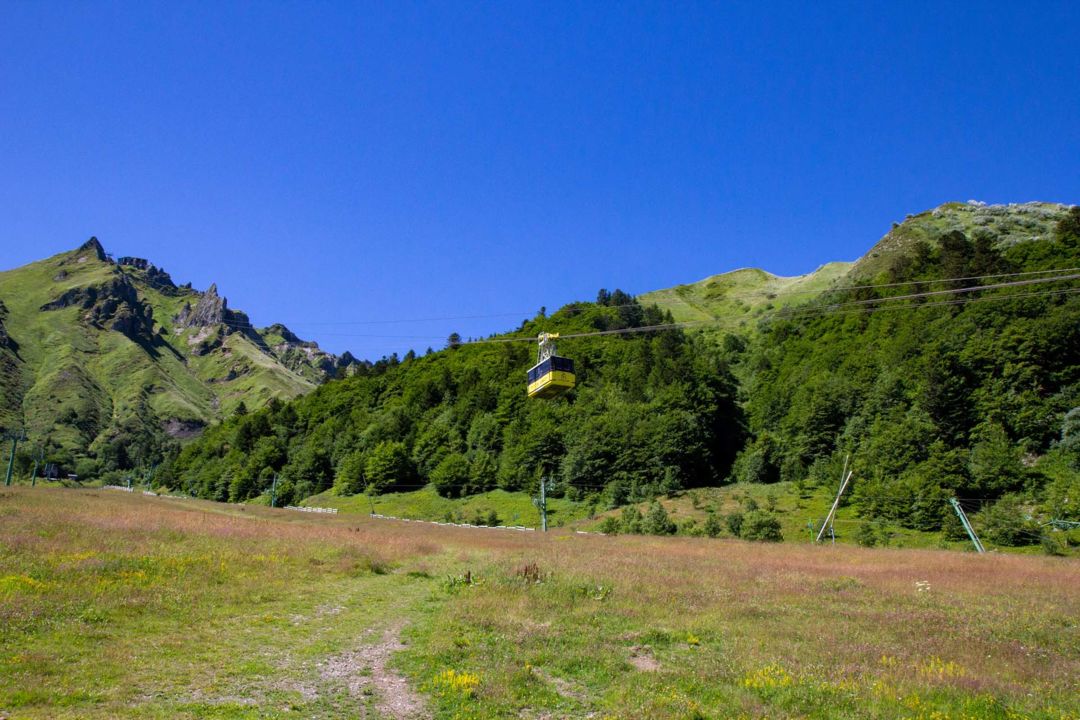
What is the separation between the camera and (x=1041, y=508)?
56.4 metres

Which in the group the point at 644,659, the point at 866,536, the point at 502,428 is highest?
the point at 502,428

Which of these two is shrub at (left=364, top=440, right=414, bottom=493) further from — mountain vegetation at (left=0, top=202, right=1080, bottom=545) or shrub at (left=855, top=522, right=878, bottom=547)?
shrub at (left=855, top=522, right=878, bottom=547)

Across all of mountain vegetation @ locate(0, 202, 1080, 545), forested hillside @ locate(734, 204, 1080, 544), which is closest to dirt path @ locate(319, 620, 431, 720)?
mountain vegetation @ locate(0, 202, 1080, 545)

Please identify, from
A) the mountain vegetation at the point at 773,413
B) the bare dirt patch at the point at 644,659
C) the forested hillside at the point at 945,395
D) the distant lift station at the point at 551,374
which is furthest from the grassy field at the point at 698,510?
the bare dirt patch at the point at 644,659

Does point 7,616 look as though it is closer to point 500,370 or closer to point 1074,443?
point 1074,443

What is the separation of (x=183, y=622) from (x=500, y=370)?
133m

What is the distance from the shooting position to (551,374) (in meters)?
33.0

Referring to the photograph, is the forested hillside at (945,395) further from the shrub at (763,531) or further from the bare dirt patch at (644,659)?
the bare dirt patch at (644,659)

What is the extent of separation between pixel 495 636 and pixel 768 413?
115 meters

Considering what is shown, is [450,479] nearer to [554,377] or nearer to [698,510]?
[698,510]

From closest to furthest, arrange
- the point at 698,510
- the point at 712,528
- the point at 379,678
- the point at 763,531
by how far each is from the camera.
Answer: the point at 379,678 < the point at 763,531 < the point at 712,528 < the point at 698,510

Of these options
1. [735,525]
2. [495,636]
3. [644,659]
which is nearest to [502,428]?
[735,525]

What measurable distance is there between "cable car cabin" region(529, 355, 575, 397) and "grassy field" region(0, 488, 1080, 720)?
9.04 meters

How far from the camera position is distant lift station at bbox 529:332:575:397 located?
108 ft
